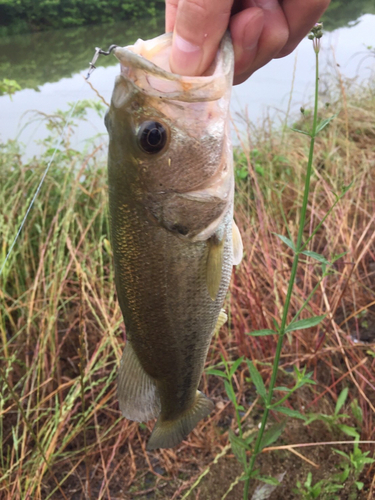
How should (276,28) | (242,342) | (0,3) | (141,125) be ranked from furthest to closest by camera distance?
(0,3), (242,342), (276,28), (141,125)

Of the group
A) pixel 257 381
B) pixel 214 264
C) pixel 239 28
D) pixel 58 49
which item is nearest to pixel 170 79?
pixel 239 28

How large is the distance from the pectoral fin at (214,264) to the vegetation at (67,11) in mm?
20010

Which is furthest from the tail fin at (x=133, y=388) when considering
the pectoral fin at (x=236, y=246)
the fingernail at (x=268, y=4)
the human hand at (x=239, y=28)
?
the fingernail at (x=268, y=4)

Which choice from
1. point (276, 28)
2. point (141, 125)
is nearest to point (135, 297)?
point (141, 125)

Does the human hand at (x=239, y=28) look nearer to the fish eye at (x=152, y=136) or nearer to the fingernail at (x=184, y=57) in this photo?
the fingernail at (x=184, y=57)

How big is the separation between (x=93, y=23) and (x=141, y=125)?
23.0 m

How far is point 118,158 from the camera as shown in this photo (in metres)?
1.13

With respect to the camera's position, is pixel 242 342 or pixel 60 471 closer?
pixel 60 471

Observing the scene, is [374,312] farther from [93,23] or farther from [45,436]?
[93,23]

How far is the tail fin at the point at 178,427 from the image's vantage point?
4.48 feet

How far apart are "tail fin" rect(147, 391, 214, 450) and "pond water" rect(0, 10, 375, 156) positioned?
282 cm

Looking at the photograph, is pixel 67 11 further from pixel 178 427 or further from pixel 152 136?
pixel 178 427

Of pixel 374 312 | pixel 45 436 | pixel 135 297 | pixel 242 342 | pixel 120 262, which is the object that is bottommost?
pixel 45 436

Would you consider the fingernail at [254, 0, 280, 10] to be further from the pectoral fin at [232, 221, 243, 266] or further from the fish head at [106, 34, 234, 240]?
the pectoral fin at [232, 221, 243, 266]
